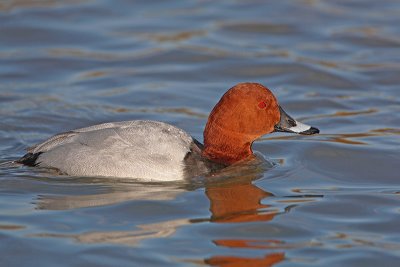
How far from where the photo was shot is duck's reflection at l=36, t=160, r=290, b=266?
7.17 metres

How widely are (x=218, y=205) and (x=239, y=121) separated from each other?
102cm

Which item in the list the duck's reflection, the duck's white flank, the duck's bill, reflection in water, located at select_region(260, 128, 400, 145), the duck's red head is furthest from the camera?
reflection in water, located at select_region(260, 128, 400, 145)

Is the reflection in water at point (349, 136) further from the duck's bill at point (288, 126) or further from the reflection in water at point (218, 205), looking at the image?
the duck's bill at point (288, 126)

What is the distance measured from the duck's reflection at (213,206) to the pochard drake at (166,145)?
0.61 ft

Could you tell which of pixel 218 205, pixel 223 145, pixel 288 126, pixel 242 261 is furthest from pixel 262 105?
pixel 242 261

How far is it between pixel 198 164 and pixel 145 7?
7.32 m

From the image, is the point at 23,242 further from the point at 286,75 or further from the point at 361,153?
the point at 286,75

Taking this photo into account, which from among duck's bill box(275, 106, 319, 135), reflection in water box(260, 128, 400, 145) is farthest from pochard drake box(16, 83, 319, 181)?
reflection in water box(260, 128, 400, 145)

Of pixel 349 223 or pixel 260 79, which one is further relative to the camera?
pixel 260 79

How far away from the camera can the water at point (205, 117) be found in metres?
Answer: 7.28

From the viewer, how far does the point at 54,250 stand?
708 centimetres

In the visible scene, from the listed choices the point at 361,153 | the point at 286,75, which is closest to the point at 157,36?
the point at 286,75

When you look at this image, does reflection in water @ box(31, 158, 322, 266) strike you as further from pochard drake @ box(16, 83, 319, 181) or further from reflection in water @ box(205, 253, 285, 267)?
pochard drake @ box(16, 83, 319, 181)

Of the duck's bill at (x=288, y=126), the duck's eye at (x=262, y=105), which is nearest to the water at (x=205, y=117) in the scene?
the duck's bill at (x=288, y=126)
